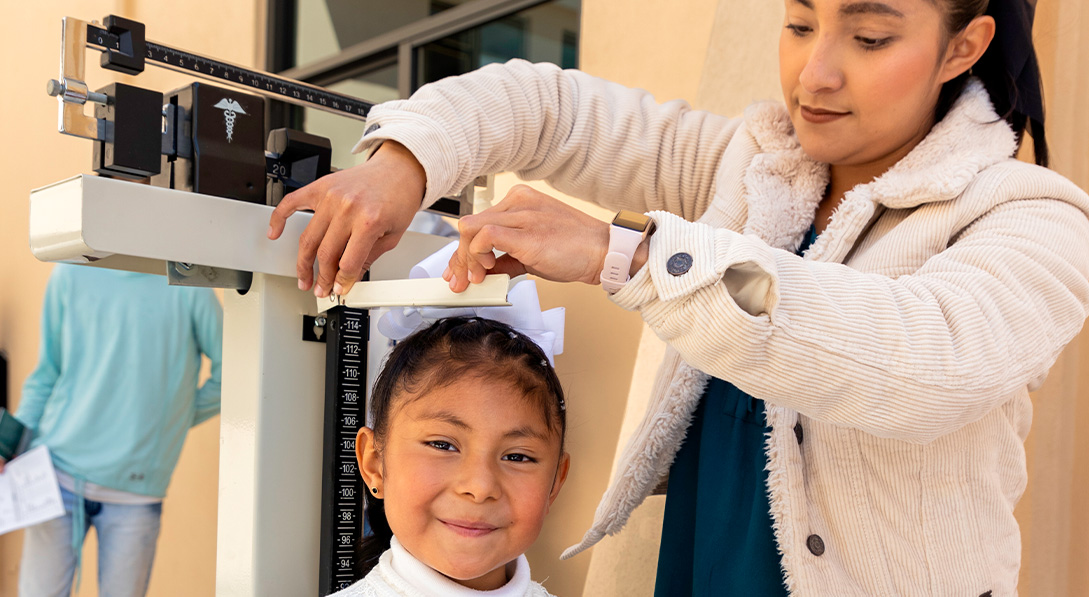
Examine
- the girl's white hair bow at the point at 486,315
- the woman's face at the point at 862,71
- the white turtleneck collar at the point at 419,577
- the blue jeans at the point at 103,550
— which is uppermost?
the woman's face at the point at 862,71

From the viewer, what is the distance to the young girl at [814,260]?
81 cm

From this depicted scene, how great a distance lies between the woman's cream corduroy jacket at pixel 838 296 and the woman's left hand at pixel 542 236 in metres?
0.05

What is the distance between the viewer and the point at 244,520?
1075 millimetres

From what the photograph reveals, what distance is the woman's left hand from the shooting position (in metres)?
0.84

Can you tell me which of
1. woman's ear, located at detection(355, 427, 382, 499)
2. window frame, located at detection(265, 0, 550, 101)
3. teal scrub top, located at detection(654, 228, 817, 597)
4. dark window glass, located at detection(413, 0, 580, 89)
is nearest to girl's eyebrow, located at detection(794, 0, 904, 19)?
teal scrub top, located at detection(654, 228, 817, 597)

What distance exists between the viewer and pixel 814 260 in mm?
1092

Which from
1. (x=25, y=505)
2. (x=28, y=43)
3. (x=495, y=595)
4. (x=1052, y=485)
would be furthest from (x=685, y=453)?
(x=28, y=43)

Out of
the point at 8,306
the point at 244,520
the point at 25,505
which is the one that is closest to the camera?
the point at 244,520

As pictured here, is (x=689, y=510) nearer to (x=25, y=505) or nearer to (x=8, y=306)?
(x=25, y=505)

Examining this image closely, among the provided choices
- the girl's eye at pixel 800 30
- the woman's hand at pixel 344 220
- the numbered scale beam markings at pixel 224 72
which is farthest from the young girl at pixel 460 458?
the girl's eye at pixel 800 30

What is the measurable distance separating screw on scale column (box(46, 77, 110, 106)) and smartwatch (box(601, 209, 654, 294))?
2.04 feet

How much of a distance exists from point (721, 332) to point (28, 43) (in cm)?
500

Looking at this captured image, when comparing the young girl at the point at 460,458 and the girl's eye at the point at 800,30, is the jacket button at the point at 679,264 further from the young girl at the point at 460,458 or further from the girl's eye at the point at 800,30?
the girl's eye at the point at 800,30

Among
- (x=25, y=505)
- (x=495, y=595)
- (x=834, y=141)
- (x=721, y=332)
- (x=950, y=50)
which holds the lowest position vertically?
(x=25, y=505)
